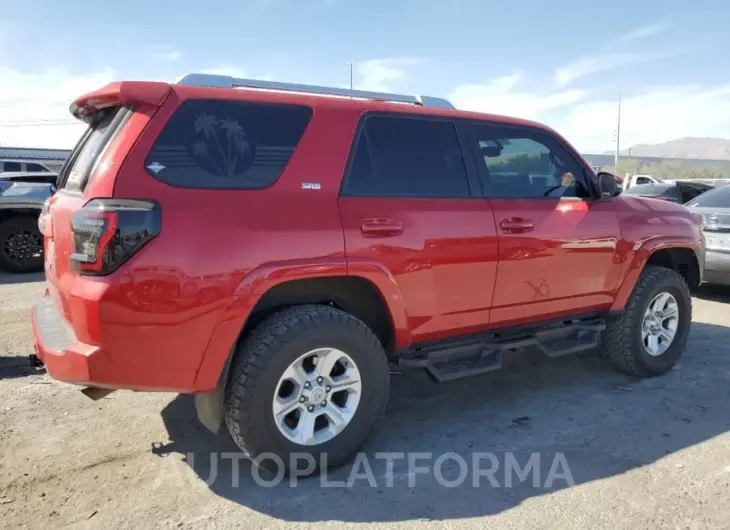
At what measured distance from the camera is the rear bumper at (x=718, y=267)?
7160 millimetres

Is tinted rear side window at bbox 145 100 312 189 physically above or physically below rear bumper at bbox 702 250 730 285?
above

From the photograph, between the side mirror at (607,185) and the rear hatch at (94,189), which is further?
the side mirror at (607,185)

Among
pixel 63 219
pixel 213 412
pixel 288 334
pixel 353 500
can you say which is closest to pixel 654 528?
pixel 353 500

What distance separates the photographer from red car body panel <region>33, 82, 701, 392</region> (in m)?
2.56

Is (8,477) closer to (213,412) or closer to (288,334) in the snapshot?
(213,412)

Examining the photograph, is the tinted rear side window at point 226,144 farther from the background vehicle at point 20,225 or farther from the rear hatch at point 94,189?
the background vehicle at point 20,225

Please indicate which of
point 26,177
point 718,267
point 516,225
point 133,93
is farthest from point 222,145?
point 26,177

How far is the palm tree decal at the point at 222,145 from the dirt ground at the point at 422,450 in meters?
1.62

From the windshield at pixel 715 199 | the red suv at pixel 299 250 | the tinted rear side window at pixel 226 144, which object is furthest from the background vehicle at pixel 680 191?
the tinted rear side window at pixel 226 144

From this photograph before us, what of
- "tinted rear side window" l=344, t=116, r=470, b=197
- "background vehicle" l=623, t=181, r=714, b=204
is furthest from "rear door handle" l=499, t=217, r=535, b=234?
"background vehicle" l=623, t=181, r=714, b=204

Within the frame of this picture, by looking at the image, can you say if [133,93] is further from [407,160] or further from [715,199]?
[715,199]

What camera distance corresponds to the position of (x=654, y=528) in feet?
8.66

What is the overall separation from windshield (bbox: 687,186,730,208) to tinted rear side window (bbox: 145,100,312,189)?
6935mm

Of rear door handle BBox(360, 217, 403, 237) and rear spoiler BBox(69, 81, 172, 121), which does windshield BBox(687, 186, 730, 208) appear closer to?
rear door handle BBox(360, 217, 403, 237)
